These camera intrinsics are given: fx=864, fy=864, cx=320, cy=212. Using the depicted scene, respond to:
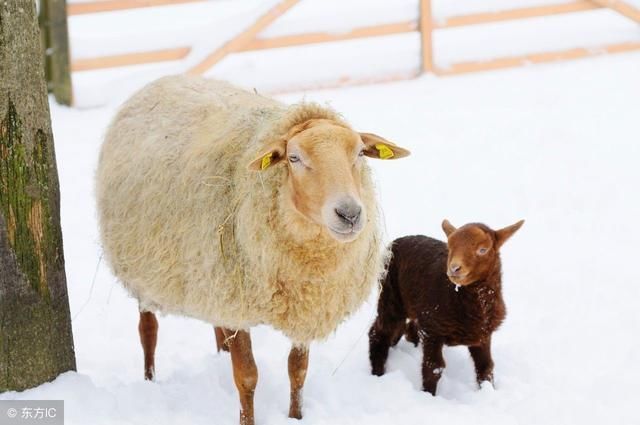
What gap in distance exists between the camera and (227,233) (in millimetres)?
3986

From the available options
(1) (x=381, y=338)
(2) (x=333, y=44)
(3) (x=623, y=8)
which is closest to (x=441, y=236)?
(1) (x=381, y=338)

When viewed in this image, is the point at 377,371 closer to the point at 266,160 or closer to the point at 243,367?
the point at 243,367

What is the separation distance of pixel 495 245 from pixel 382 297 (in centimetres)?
78

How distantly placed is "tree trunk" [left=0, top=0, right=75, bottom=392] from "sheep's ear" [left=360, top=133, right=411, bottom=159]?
1.51m

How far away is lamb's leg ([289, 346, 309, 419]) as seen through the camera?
4324 mm

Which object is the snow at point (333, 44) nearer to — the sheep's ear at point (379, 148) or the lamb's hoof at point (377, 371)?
the lamb's hoof at point (377, 371)

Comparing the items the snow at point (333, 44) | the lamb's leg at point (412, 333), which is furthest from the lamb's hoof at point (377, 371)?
the snow at point (333, 44)

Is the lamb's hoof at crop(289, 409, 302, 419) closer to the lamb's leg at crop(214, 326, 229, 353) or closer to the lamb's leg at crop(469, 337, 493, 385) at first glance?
the lamb's leg at crop(214, 326, 229, 353)

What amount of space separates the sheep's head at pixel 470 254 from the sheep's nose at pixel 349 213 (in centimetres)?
103

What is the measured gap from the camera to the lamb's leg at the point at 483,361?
4555mm

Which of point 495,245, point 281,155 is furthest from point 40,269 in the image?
point 495,245

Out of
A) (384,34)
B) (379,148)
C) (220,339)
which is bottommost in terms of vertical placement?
(220,339)

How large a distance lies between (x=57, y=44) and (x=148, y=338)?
520cm

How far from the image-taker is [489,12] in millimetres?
10078
